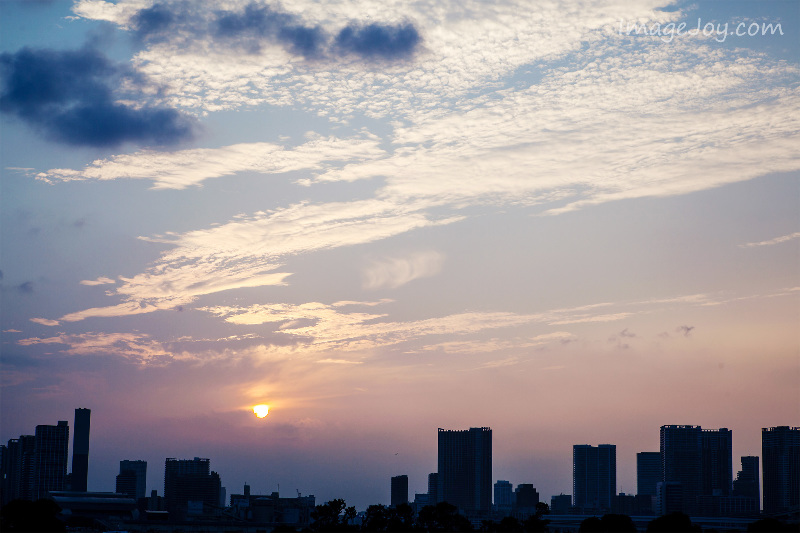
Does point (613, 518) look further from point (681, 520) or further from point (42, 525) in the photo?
point (42, 525)

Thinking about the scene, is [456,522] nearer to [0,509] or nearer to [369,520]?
[369,520]

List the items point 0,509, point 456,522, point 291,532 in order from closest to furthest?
1. point 0,509
2. point 291,532
3. point 456,522

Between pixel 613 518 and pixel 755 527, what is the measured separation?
127 feet

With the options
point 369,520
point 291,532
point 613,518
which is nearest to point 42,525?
point 291,532

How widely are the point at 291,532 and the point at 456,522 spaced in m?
36.4

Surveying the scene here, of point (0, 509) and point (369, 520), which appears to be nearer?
point (0, 509)

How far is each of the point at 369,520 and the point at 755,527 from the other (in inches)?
3218

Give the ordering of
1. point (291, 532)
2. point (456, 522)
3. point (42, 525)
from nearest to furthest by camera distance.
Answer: point (42, 525)
point (291, 532)
point (456, 522)

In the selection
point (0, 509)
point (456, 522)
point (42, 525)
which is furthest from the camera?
point (456, 522)

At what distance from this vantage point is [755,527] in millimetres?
138875

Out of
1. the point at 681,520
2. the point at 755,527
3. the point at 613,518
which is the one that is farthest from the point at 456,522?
the point at 755,527

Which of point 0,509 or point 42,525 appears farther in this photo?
point 0,509

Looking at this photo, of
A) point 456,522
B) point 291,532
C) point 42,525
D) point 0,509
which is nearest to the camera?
point 42,525

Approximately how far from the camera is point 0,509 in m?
150
